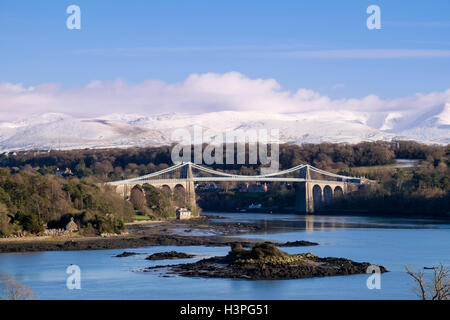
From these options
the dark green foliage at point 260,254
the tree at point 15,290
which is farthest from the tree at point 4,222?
the dark green foliage at point 260,254

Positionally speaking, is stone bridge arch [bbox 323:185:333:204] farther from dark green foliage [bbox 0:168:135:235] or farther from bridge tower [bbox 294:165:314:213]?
dark green foliage [bbox 0:168:135:235]

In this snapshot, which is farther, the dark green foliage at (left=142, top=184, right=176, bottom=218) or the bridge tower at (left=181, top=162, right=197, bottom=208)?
the bridge tower at (left=181, top=162, right=197, bottom=208)

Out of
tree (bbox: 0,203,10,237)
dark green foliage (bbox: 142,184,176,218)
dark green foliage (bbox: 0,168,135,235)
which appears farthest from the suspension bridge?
tree (bbox: 0,203,10,237)

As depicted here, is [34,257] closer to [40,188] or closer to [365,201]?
[40,188]

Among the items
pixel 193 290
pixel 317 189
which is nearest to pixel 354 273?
pixel 193 290

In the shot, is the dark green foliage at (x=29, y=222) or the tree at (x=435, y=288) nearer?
the tree at (x=435, y=288)

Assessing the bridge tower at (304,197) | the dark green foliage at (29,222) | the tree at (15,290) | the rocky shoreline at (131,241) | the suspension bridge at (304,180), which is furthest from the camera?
the bridge tower at (304,197)

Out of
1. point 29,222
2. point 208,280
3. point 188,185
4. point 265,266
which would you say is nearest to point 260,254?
point 265,266

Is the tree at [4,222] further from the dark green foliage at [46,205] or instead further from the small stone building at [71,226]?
the small stone building at [71,226]

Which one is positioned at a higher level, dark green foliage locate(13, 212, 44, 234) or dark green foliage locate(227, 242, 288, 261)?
dark green foliage locate(13, 212, 44, 234)
